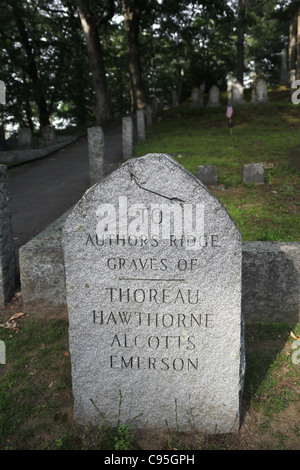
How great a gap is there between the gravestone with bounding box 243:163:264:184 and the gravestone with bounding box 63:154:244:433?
636 cm

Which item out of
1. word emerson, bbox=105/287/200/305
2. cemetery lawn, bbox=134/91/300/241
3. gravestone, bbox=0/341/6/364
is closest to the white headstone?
cemetery lawn, bbox=134/91/300/241

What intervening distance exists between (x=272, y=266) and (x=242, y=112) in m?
19.1

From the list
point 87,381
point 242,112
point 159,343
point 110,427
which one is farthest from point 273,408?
point 242,112

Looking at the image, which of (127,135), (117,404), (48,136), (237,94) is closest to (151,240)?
(117,404)

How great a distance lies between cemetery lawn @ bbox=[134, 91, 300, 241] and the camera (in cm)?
661

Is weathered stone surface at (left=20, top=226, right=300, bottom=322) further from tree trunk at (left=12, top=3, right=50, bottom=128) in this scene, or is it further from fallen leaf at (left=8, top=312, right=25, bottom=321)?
tree trunk at (left=12, top=3, right=50, bottom=128)

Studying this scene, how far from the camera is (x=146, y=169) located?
2836mm

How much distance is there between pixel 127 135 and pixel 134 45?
480 inches

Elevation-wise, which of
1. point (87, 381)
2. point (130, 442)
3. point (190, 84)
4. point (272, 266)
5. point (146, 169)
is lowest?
point (130, 442)

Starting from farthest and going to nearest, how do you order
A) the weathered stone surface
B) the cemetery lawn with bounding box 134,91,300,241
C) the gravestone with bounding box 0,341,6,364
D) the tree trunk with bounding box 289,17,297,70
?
the tree trunk with bounding box 289,17,297,70 < the cemetery lawn with bounding box 134,91,300,241 < the weathered stone surface < the gravestone with bounding box 0,341,6,364

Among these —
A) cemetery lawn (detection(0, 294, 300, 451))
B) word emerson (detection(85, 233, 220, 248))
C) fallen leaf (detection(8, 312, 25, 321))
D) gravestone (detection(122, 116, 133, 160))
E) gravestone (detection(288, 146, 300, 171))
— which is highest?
gravestone (detection(122, 116, 133, 160))

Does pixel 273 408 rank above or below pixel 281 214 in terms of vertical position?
below

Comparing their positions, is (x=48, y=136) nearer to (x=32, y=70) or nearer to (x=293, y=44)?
(x=32, y=70)

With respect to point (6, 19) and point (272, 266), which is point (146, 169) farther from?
point (6, 19)
